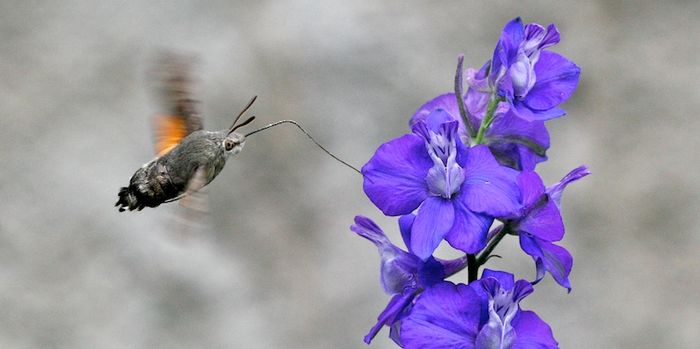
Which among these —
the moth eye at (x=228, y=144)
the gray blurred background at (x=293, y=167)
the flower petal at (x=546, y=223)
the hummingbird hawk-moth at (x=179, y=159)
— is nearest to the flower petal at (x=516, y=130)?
Result: the flower petal at (x=546, y=223)

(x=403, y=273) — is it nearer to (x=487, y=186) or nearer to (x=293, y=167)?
(x=487, y=186)

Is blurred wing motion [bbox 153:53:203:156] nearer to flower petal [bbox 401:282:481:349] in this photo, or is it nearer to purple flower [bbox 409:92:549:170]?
purple flower [bbox 409:92:549:170]

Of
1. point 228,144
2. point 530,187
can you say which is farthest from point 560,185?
point 228,144

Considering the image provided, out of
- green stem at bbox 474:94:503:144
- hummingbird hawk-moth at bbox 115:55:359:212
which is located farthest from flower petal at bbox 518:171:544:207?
hummingbird hawk-moth at bbox 115:55:359:212

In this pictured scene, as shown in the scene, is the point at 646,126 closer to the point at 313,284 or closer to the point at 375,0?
the point at 375,0

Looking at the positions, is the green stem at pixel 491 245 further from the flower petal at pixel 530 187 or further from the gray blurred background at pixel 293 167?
the gray blurred background at pixel 293 167

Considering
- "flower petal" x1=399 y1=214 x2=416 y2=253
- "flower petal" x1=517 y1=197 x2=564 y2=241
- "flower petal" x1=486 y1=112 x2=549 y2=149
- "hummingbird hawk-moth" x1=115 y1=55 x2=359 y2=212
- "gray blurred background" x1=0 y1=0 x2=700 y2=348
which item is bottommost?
"flower petal" x1=517 y1=197 x2=564 y2=241
